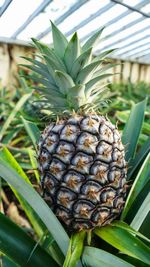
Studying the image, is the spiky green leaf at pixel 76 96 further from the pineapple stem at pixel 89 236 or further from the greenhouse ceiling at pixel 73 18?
the greenhouse ceiling at pixel 73 18

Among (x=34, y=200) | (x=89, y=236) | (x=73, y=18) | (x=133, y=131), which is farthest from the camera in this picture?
(x=73, y=18)

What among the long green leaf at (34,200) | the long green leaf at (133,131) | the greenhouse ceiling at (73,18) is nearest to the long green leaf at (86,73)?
the long green leaf at (133,131)

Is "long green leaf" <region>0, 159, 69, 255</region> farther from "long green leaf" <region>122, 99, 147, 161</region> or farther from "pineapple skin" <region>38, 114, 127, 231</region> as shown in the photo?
"long green leaf" <region>122, 99, 147, 161</region>

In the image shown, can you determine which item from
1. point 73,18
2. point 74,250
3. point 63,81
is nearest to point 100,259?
point 74,250

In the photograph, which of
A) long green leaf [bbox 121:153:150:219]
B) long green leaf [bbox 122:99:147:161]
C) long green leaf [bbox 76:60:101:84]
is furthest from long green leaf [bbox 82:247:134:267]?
long green leaf [bbox 76:60:101:84]

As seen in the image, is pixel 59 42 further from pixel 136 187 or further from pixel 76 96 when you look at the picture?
pixel 136 187

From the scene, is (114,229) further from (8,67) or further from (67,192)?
(8,67)

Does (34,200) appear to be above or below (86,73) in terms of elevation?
below
